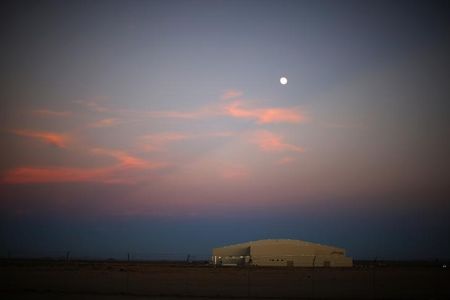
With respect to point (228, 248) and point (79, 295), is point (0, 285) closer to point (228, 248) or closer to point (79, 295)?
point (79, 295)

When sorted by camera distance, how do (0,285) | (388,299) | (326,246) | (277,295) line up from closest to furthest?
1. (388,299)
2. (277,295)
3. (0,285)
4. (326,246)

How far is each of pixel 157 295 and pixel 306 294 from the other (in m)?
9.23

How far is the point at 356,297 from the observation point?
93.9ft

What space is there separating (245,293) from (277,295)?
211 cm

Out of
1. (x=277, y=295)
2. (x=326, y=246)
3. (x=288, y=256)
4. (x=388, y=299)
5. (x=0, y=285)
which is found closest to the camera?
(x=388, y=299)

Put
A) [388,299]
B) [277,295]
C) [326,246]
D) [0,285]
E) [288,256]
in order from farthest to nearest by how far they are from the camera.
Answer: [326,246]
[288,256]
[0,285]
[277,295]
[388,299]

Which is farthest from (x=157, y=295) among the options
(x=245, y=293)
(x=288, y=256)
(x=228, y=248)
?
(x=228, y=248)

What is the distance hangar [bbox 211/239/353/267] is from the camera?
90.2 metres

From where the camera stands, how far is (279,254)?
92.2 meters

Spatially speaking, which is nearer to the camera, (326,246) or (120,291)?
(120,291)

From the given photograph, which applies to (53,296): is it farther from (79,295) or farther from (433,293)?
(433,293)

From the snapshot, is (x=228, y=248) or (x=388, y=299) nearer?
(x=388, y=299)

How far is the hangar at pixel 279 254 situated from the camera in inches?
3551

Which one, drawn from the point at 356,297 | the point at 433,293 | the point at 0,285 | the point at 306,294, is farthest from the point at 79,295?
the point at 433,293
